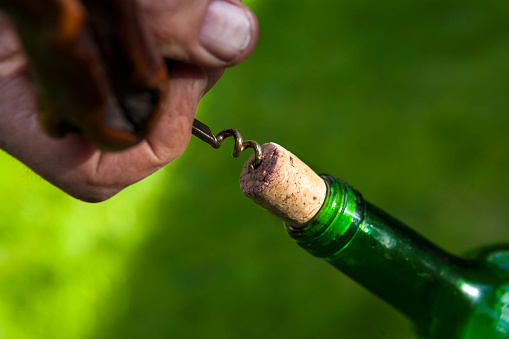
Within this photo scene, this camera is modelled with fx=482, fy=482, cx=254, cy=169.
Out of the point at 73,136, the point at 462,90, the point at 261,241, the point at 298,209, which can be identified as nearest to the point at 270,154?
the point at 298,209

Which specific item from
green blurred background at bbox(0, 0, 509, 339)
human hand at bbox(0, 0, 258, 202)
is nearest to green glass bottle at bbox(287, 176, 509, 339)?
human hand at bbox(0, 0, 258, 202)

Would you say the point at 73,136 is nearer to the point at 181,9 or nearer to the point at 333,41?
the point at 181,9

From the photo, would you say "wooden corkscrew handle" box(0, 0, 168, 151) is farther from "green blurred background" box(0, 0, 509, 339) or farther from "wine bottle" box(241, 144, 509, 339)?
"green blurred background" box(0, 0, 509, 339)

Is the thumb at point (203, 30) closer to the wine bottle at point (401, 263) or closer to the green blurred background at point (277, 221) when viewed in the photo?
the wine bottle at point (401, 263)

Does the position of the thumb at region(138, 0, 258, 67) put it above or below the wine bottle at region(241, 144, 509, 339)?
above

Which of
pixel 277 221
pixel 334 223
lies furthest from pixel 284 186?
pixel 277 221

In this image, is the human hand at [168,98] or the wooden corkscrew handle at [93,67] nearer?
the wooden corkscrew handle at [93,67]

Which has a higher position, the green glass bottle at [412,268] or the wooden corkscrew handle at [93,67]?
the wooden corkscrew handle at [93,67]

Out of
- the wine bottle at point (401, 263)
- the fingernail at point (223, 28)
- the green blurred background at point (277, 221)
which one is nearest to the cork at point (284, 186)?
the wine bottle at point (401, 263)
